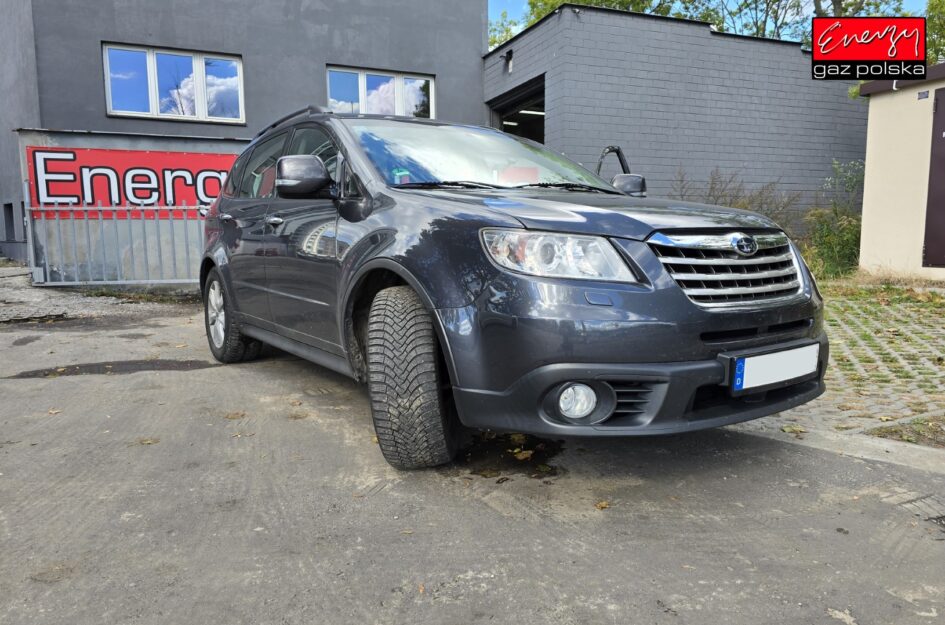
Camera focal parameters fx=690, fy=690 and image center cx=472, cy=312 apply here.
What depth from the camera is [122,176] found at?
1031cm

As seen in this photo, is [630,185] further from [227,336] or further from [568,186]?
[227,336]

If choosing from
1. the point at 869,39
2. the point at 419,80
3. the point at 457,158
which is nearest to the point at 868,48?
the point at 869,39

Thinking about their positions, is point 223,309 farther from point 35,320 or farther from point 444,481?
point 35,320

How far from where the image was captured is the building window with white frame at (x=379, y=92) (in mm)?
12773

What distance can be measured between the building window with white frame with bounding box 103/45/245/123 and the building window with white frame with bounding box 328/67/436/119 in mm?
1727

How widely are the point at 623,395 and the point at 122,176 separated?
10.0 m

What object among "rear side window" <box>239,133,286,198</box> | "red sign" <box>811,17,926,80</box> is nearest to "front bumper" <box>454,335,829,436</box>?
"rear side window" <box>239,133,286,198</box>

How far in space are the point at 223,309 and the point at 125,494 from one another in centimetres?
248

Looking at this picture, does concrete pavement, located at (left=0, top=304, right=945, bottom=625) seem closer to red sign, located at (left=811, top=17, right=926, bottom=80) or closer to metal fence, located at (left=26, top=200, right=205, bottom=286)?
metal fence, located at (left=26, top=200, right=205, bottom=286)

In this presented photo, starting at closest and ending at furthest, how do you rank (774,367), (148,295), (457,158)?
(774,367) < (457,158) < (148,295)

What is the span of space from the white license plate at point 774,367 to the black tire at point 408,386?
1.12 metres

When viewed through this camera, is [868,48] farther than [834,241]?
Yes

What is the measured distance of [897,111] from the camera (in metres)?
8.77

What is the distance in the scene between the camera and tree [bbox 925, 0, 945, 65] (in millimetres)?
13180
